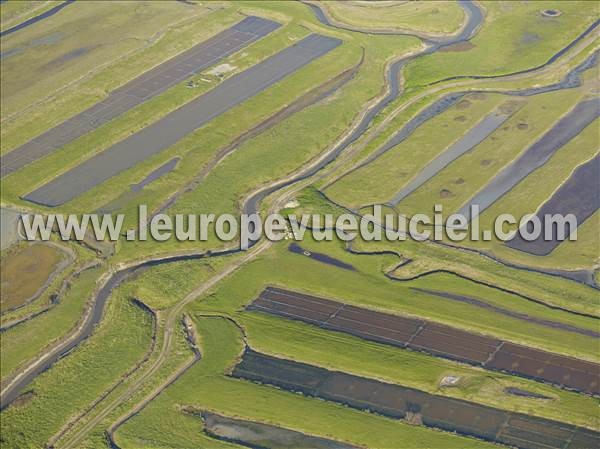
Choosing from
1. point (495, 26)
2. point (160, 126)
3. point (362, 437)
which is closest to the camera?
point (362, 437)

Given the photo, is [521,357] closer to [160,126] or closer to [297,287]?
[297,287]

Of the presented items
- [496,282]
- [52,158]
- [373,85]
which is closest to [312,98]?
[373,85]

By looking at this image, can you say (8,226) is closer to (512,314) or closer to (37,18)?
(512,314)

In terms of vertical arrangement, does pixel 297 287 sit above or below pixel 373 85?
below

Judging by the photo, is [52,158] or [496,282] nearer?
[496,282]

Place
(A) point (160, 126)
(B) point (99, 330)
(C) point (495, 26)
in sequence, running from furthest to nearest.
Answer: (C) point (495, 26), (A) point (160, 126), (B) point (99, 330)

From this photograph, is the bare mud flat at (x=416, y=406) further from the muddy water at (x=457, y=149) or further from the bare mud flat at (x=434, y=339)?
the muddy water at (x=457, y=149)

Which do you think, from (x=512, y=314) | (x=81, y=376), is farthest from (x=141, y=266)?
(x=512, y=314)
